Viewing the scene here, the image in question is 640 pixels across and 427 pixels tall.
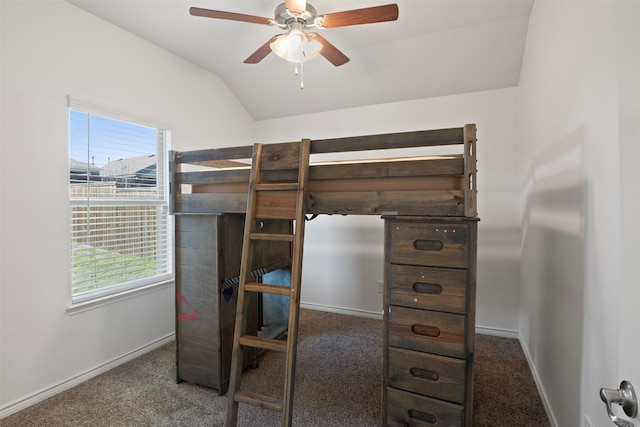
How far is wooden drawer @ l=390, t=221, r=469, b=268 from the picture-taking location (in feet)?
5.25

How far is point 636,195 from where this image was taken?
584 mm

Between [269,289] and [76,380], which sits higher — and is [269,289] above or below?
above

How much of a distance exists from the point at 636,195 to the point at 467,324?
1188 millimetres

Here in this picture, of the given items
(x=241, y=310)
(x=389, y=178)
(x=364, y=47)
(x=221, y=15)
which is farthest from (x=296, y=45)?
(x=241, y=310)

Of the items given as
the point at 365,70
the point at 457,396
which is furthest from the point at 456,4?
the point at 457,396

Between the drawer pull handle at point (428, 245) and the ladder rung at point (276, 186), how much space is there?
0.78 metres

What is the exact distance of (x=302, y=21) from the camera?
2057 millimetres

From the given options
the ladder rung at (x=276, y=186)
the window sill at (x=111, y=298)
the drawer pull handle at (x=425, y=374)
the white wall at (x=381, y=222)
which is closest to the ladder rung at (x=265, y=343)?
the drawer pull handle at (x=425, y=374)

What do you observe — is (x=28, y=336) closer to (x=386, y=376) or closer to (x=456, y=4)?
(x=386, y=376)

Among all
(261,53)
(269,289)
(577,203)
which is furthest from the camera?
(261,53)

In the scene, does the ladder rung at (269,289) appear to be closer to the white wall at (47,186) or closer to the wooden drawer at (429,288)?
the wooden drawer at (429,288)

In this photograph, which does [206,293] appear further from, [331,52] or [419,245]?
[331,52]

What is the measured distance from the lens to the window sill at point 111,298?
2.27 m

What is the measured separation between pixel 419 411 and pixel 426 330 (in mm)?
439
